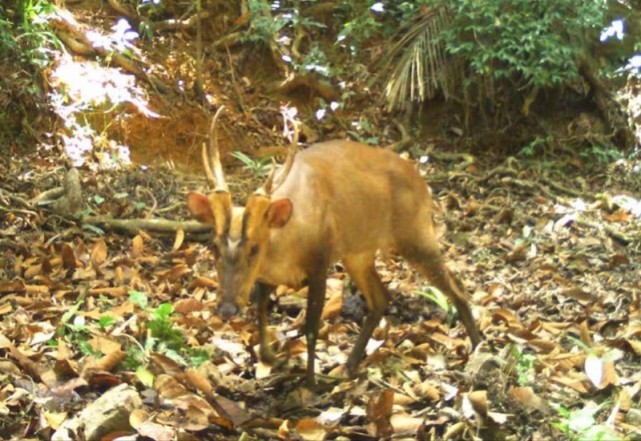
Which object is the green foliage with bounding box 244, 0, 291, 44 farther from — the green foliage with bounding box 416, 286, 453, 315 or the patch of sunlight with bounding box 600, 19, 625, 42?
the green foliage with bounding box 416, 286, 453, 315

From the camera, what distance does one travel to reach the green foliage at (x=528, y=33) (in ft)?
29.1

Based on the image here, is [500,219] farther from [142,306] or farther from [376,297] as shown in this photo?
[142,306]

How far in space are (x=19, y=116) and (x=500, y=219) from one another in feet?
13.5

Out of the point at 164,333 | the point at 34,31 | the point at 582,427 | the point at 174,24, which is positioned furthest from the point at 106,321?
the point at 174,24

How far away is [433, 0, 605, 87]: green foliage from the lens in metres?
8.88

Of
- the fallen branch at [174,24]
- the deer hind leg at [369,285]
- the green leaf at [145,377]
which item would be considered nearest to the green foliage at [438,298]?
the deer hind leg at [369,285]

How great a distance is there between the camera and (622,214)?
8383 millimetres

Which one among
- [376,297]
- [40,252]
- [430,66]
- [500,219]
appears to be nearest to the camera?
[376,297]

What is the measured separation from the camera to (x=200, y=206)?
4.69m

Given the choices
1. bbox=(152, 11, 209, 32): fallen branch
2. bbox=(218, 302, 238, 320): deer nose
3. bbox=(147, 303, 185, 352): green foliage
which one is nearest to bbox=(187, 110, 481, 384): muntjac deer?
bbox=(218, 302, 238, 320): deer nose

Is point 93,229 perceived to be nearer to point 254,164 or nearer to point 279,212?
point 254,164

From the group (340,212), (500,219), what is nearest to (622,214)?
(500,219)

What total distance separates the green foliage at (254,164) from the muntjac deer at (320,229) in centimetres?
277

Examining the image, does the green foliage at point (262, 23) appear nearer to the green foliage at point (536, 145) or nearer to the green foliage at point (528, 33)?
the green foliage at point (528, 33)
